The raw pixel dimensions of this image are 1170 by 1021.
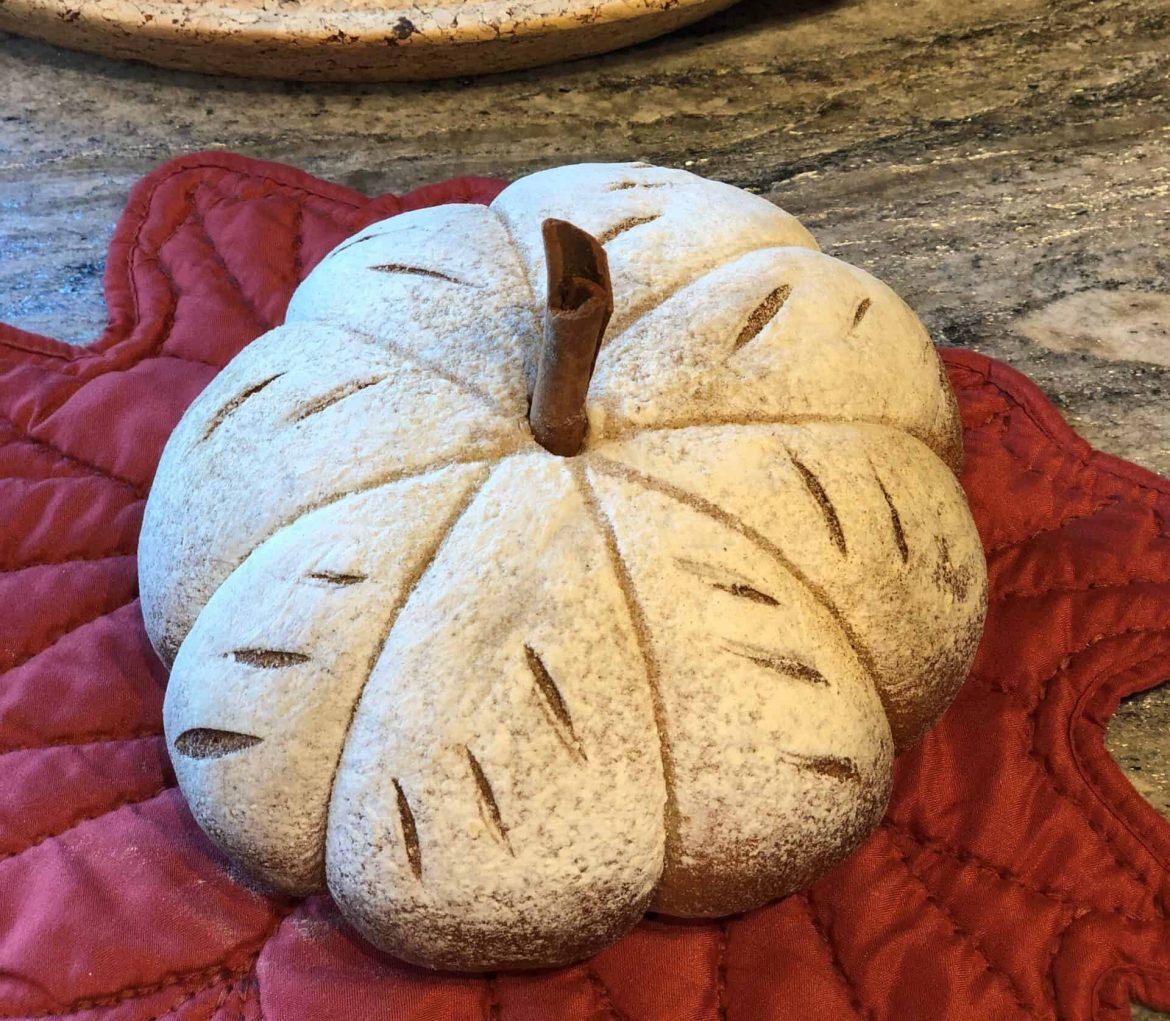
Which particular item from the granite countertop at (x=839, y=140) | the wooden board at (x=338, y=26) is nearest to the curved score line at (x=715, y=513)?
the granite countertop at (x=839, y=140)

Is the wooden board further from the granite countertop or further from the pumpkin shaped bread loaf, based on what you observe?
the pumpkin shaped bread loaf

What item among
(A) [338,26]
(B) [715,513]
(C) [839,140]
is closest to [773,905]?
(B) [715,513]

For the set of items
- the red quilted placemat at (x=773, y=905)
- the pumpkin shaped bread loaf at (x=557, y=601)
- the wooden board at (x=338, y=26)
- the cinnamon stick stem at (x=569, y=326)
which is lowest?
the red quilted placemat at (x=773, y=905)

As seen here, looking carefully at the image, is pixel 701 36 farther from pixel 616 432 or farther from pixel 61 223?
pixel 616 432

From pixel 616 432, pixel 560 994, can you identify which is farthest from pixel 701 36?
pixel 560 994

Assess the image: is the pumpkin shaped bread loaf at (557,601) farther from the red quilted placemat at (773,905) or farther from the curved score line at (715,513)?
the red quilted placemat at (773,905)

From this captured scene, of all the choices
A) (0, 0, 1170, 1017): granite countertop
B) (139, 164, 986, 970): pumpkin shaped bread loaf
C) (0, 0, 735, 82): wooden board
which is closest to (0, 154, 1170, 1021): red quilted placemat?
(139, 164, 986, 970): pumpkin shaped bread loaf
